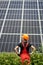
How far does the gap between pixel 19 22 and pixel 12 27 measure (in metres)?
1.16

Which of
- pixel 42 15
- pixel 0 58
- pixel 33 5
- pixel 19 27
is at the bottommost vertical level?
pixel 0 58

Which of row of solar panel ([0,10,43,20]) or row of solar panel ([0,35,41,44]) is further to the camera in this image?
row of solar panel ([0,10,43,20])

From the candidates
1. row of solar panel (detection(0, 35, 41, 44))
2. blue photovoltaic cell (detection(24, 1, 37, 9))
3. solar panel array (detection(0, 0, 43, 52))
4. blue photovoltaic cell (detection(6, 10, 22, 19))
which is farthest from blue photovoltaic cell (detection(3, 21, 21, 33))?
blue photovoltaic cell (detection(24, 1, 37, 9))

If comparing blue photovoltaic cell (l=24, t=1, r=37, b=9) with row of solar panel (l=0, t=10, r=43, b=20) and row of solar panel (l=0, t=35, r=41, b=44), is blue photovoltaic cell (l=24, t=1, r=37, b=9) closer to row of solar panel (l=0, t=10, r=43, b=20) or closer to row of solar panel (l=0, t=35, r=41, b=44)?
row of solar panel (l=0, t=10, r=43, b=20)

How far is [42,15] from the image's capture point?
19625 mm

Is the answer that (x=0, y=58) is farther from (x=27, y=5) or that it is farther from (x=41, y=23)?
(x=27, y=5)

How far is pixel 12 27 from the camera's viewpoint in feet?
57.0

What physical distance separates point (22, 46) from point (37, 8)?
12626 millimetres

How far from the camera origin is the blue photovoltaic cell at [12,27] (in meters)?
16.8

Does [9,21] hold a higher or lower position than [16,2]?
lower

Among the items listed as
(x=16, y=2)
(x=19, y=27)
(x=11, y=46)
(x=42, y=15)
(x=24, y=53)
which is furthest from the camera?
(x=16, y=2)

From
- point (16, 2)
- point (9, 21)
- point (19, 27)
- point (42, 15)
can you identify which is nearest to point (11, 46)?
point (19, 27)

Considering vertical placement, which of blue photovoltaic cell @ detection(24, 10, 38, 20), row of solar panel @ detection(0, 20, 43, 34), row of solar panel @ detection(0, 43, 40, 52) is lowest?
row of solar panel @ detection(0, 43, 40, 52)

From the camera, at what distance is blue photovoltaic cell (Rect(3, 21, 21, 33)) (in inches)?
662
